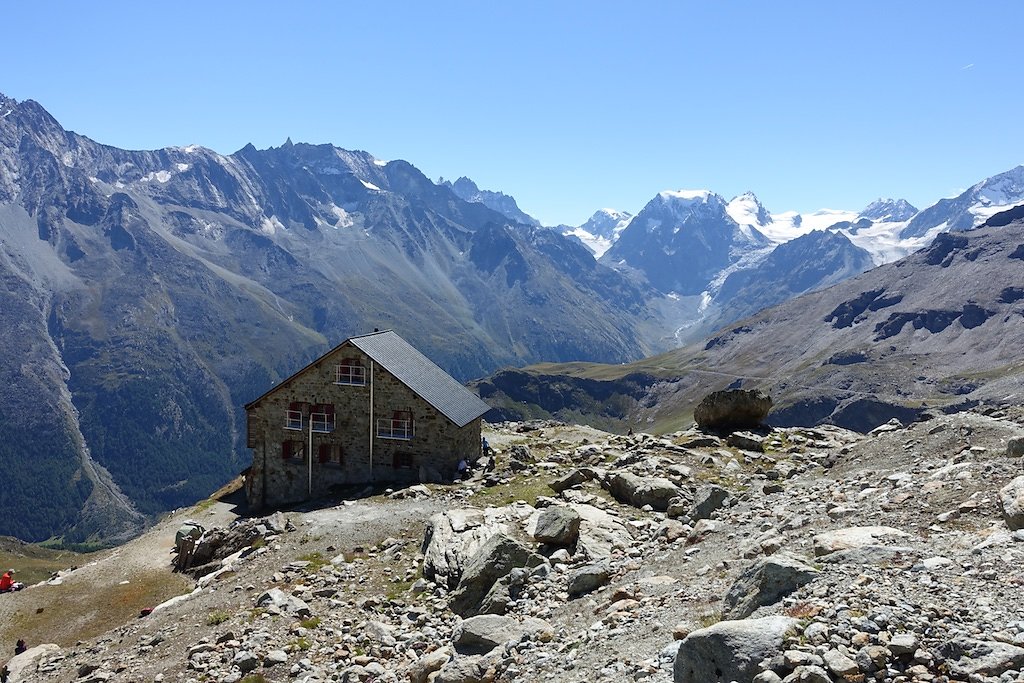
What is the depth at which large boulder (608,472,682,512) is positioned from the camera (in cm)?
3297

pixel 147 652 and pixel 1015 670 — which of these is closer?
pixel 1015 670

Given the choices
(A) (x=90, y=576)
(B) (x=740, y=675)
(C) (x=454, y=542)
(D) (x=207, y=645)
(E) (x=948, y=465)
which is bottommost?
(A) (x=90, y=576)

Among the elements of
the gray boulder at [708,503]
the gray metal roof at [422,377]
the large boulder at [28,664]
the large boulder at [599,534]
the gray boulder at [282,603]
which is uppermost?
the gray metal roof at [422,377]

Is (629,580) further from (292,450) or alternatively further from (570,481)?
(292,450)

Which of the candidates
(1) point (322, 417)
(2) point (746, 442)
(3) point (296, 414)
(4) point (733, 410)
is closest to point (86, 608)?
(3) point (296, 414)

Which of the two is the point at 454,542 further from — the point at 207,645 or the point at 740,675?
the point at 740,675

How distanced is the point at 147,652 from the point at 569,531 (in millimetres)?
16047

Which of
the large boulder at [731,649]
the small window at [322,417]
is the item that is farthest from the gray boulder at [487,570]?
the small window at [322,417]

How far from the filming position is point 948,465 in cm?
2448

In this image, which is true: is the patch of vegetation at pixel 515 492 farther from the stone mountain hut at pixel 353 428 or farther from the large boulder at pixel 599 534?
the stone mountain hut at pixel 353 428

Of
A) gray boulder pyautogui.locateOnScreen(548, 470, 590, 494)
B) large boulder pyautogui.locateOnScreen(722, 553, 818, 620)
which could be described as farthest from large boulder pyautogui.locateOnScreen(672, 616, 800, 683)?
gray boulder pyautogui.locateOnScreen(548, 470, 590, 494)

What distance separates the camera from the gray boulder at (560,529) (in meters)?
26.6

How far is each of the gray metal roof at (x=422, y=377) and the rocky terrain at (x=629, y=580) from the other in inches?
288

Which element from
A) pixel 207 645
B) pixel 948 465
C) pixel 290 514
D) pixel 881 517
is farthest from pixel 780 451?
pixel 207 645
